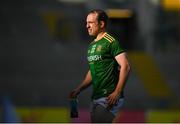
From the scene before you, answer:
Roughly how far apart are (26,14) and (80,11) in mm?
2162

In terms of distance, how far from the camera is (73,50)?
21.5 m

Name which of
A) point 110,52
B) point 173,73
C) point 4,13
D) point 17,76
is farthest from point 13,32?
point 110,52

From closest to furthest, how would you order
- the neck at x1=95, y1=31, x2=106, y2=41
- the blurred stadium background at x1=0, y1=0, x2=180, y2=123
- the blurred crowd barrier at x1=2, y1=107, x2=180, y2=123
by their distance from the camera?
1. the neck at x1=95, y1=31, x2=106, y2=41
2. the blurred crowd barrier at x1=2, y1=107, x2=180, y2=123
3. the blurred stadium background at x1=0, y1=0, x2=180, y2=123

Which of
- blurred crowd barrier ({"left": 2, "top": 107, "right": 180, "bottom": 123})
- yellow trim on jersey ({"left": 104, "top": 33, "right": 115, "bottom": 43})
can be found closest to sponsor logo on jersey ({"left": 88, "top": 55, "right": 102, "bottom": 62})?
yellow trim on jersey ({"left": 104, "top": 33, "right": 115, "bottom": 43})

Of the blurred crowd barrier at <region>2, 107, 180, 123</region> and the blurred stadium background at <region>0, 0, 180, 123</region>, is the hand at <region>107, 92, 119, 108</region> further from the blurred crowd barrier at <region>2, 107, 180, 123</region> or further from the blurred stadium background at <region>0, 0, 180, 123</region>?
the blurred stadium background at <region>0, 0, 180, 123</region>

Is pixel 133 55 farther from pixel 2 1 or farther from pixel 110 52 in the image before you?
pixel 110 52

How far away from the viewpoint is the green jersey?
190 inches

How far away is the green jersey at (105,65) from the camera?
4816 mm

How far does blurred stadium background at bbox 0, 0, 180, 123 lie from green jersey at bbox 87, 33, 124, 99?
11009mm

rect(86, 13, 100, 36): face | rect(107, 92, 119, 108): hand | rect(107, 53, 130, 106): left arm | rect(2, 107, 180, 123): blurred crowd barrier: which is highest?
rect(86, 13, 100, 36): face

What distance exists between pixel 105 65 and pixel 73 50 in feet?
54.6

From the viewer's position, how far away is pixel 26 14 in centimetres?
2288

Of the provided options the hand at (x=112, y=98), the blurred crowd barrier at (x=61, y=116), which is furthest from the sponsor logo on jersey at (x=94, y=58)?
the blurred crowd barrier at (x=61, y=116)

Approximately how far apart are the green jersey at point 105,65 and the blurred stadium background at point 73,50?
11.0 m
